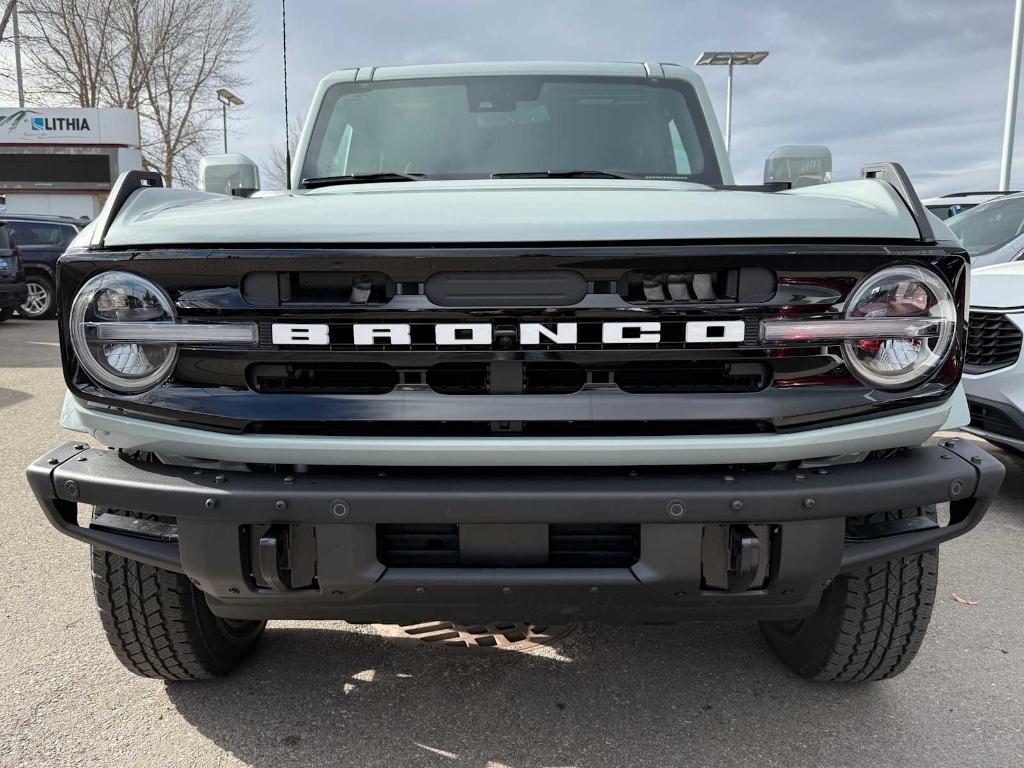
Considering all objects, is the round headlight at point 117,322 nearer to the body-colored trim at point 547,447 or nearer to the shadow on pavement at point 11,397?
the body-colored trim at point 547,447

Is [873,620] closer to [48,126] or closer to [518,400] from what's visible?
[518,400]

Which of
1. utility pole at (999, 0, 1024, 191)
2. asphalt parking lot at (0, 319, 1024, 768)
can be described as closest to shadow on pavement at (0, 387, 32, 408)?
asphalt parking lot at (0, 319, 1024, 768)

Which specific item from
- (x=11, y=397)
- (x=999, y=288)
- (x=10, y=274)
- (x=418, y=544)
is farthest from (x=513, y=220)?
(x=10, y=274)

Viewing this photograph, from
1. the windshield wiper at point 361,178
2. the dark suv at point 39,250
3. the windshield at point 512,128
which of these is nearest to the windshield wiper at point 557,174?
the windshield at point 512,128

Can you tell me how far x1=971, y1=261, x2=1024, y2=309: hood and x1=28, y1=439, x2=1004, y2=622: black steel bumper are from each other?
2570 mm

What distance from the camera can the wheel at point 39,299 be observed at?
13.9 meters

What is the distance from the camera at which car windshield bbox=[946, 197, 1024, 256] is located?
6.42 metres

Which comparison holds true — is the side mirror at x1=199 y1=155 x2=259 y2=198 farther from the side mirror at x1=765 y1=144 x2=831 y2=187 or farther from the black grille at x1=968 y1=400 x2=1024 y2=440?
the black grille at x1=968 y1=400 x2=1024 y2=440

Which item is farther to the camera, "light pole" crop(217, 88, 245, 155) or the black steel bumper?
"light pole" crop(217, 88, 245, 155)

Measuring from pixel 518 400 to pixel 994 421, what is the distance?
325cm

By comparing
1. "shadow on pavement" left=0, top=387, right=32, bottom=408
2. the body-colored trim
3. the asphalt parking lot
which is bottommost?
the asphalt parking lot

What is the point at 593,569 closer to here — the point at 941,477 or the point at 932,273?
the point at 941,477

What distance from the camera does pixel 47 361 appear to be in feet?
30.4

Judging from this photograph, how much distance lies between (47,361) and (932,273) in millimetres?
9969
